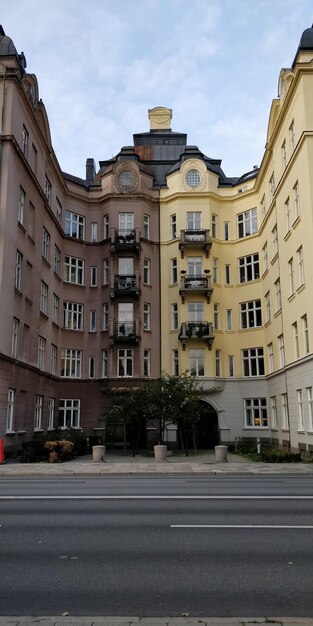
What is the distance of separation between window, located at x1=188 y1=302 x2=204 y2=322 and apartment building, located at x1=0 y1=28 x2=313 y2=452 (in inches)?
2.9

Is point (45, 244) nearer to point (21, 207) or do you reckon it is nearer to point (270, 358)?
point (21, 207)

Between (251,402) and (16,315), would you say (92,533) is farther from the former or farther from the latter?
(251,402)

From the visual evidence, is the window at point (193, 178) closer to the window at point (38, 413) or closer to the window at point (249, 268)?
the window at point (249, 268)

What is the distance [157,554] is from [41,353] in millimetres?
26721

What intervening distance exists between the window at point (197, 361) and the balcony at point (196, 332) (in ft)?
2.82

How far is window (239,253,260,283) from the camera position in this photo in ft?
126

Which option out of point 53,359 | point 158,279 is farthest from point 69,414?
point 158,279

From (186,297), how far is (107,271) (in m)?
5.91

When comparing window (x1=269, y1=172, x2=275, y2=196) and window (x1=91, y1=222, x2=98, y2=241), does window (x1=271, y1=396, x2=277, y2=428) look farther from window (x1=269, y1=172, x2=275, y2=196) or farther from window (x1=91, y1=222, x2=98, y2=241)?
window (x1=91, y1=222, x2=98, y2=241)

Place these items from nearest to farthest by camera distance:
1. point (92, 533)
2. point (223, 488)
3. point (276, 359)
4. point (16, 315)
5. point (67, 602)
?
point (67, 602)
point (92, 533)
point (223, 488)
point (16, 315)
point (276, 359)

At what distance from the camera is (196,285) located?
37.4 metres

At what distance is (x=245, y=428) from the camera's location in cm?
3672

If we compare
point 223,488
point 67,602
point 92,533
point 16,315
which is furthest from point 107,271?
point 67,602

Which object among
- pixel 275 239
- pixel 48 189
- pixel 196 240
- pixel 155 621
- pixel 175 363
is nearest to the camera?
pixel 155 621
